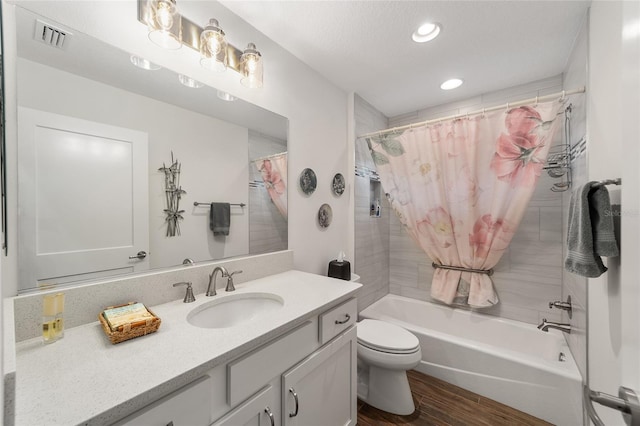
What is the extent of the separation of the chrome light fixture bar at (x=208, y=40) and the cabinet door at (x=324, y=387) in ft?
4.76

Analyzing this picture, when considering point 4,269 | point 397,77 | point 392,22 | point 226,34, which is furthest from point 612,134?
point 4,269

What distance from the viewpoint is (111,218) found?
104 cm

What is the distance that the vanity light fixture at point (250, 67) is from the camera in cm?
139

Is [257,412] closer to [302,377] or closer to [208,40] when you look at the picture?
[302,377]

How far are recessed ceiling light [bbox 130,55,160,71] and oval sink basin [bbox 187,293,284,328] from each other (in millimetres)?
1087

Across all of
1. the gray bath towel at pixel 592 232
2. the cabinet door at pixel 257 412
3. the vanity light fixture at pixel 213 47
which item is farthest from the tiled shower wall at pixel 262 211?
the gray bath towel at pixel 592 232

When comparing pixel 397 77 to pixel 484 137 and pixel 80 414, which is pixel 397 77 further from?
pixel 80 414

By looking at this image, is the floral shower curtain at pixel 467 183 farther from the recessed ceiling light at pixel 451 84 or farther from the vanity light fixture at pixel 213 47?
the vanity light fixture at pixel 213 47

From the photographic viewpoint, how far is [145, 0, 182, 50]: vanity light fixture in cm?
108

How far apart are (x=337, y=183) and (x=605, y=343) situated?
5.72 feet

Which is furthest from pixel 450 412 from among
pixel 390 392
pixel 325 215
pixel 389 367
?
pixel 325 215

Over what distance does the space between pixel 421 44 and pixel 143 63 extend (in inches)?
64.0

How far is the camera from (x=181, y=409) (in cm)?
68

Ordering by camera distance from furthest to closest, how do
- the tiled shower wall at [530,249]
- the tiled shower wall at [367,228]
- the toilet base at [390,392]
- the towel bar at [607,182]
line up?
the tiled shower wall at [367,228], the tiled shower wall at [530,249], the toilet base at [390,392], the towel bar at [607,182]
